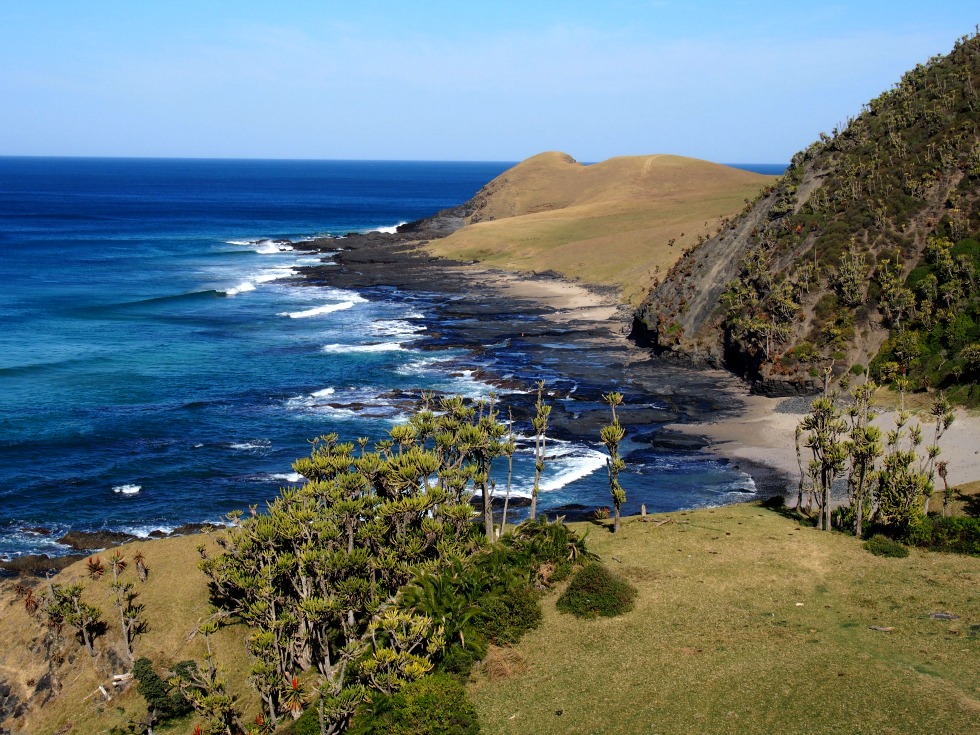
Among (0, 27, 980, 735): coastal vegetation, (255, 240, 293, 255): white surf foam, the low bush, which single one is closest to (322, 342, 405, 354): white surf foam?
(0, 27, 980, 735): coastal vegetation

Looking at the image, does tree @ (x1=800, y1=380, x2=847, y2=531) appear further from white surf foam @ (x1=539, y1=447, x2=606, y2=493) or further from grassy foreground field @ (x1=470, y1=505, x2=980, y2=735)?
white surf foam @ (x1=539, y1=447, x2=606, y2=493)

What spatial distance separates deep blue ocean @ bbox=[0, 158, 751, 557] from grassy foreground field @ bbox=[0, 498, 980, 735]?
1158 cm

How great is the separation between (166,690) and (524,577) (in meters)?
12.1

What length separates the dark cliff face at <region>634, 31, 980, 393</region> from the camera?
63.7 m

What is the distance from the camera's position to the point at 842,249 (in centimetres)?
7062

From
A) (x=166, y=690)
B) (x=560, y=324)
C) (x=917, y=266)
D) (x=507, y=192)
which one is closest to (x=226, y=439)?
(x=166, y=690)

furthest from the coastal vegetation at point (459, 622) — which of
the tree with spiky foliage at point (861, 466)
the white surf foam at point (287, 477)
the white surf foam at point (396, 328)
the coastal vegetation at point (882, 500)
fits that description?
the white surf foam at point (396, 328)

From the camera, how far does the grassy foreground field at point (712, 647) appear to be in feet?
76.3

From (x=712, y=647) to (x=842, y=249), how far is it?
171 ft

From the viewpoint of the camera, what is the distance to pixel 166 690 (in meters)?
27.4

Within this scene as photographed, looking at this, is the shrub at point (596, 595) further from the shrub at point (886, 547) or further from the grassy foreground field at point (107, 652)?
the grassy foreground field at point (107, 652)

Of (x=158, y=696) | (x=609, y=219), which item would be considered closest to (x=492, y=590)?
(x=158, y=696)

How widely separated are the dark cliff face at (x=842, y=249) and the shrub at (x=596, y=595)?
36.6m

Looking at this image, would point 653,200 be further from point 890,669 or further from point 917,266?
point 890,669
